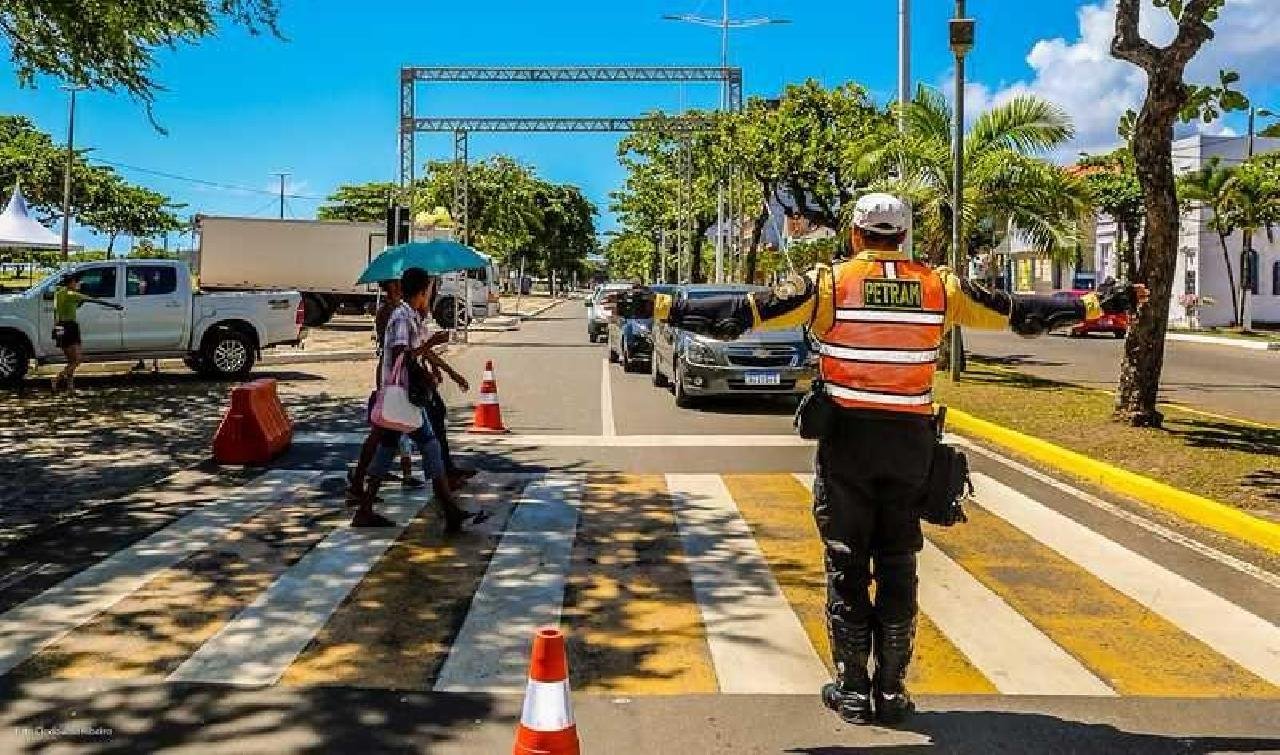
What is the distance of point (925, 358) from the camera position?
4355 mm

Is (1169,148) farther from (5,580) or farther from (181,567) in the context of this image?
(5,580)

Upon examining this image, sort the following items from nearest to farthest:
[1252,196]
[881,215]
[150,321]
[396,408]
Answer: [881,215], [396,408], [150,321], [1252,196]

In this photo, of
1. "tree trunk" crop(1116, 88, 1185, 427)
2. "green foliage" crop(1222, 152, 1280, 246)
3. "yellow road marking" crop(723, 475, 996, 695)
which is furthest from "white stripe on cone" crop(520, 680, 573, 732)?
"green foliage" crop(1222, 152, 1280, 246)

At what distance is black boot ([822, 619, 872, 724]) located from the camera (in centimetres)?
429

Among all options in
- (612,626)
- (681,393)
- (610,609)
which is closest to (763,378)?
(681,393)

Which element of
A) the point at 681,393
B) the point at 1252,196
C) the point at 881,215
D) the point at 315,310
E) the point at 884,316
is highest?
the point at 1252,196

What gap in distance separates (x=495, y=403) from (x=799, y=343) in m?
4.39

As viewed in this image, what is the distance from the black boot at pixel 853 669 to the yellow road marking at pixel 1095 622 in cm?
117

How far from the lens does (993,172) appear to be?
20.7 metres

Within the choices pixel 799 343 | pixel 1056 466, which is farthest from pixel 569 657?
pixel 799 343

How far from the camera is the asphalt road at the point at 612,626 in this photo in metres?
4.27

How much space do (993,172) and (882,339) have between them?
17556mm

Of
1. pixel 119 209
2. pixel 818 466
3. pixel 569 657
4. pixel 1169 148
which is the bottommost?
pixel 569 657

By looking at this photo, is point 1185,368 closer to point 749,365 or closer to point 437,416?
point 749,365
